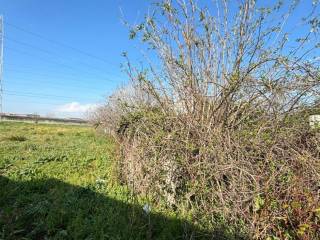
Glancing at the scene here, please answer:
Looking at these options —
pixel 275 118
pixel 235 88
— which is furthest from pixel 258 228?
pixel 235 88

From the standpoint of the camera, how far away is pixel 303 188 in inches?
113

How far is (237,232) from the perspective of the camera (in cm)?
287

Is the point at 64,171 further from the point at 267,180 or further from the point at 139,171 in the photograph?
the point at 267,180

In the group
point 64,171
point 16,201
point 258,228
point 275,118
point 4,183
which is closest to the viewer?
point 258,228

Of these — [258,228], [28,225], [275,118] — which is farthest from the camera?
[275,118]

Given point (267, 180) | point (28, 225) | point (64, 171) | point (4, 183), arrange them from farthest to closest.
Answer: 1. point (64, 171)
2. point (4, 183)
3. point (28, 225)
4. point (267, 180)

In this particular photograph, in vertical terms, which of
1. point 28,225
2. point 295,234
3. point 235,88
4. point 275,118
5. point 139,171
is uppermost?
point 235,88

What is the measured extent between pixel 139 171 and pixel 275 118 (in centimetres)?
179

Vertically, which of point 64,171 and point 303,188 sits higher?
point 303,188

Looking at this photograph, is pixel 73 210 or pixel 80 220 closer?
pixel 80 220

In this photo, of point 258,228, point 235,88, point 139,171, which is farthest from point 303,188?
point 139,171

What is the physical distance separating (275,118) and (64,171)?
13.6 ft

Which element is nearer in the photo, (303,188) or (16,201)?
(303,188)

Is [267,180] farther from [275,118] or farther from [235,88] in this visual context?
[235,88]
